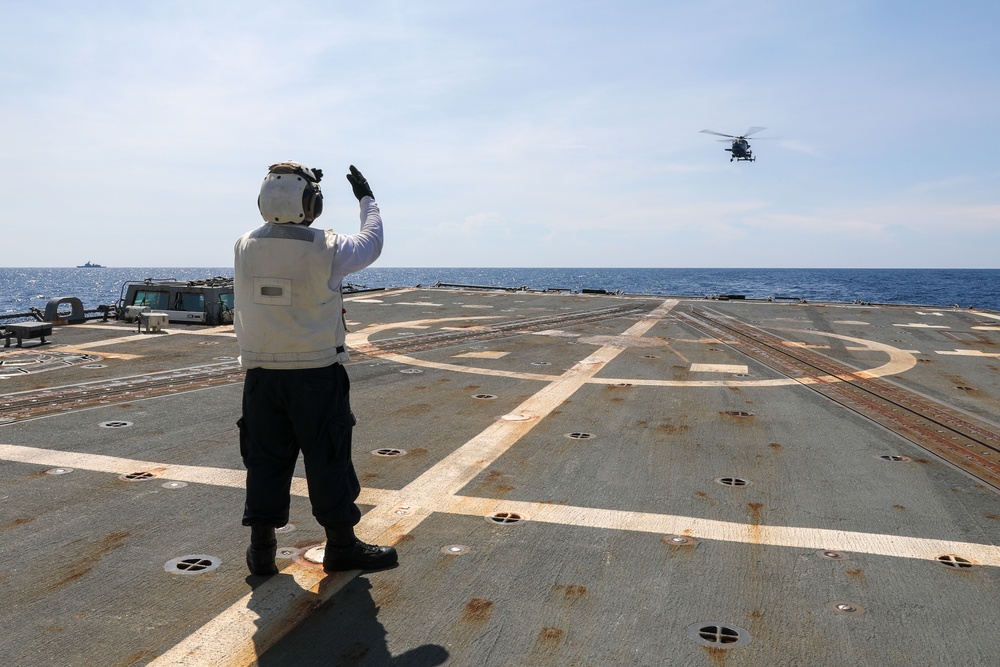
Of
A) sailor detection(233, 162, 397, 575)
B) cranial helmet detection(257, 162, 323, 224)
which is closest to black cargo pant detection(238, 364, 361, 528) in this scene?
sailor detection(233, 162, 397, 575)

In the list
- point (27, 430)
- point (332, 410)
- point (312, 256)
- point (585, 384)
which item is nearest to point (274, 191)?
point (312, 256)

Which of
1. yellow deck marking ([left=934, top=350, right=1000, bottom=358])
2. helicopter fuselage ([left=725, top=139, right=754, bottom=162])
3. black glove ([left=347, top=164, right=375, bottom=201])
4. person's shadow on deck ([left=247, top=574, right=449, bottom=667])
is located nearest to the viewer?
person's shadow on deck ([left=247, top=574, right=449, bottom=667])

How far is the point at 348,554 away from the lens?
464cm

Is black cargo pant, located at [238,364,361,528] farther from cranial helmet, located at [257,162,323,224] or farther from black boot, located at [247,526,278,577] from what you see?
cranial helmet, located at [257,162,323,224]

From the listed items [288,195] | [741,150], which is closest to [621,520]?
[288,195]

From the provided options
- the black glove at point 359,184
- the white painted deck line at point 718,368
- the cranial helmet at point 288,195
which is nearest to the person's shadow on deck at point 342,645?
the cranial helmet at point 288,195

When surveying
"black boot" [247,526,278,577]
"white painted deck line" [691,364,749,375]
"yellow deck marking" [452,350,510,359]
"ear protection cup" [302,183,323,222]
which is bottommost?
"black boot" [247,526,278,577]

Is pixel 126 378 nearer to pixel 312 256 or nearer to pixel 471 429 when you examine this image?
pixel 471 429

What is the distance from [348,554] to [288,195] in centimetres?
244

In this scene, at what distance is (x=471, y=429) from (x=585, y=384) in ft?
12.2

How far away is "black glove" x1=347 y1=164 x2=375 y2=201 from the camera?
16.2 ft

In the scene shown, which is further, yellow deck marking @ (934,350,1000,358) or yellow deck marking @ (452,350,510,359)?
yellow deck marking @ (934,350,1000,358)

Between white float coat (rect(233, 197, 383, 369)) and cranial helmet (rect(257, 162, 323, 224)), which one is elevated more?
cranial helmet (rect(257, 162, 323, 224))

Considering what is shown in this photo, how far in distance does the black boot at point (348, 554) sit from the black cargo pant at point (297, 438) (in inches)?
3.2
